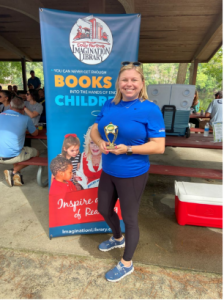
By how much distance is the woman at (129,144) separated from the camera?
4.82 ft

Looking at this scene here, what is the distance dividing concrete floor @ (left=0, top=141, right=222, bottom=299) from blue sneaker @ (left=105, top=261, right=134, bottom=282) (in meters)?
0.04

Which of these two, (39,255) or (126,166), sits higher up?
(126,166)

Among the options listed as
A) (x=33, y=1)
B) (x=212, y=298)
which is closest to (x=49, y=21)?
(x=212, y=298)

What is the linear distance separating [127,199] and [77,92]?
1.09m

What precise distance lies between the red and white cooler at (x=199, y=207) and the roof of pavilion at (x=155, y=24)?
2.50m

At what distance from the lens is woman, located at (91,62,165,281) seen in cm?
147

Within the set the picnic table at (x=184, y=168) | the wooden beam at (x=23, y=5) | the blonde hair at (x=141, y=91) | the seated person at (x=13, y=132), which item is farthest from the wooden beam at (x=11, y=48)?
the blonde hair at (x=141, y=91)

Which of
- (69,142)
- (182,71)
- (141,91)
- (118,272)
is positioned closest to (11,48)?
(69,142)

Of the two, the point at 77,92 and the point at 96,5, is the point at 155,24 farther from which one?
the point at 77,92

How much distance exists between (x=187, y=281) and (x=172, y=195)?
1645 mm

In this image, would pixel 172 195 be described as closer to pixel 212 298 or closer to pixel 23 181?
pixel 212 298

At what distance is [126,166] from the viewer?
157cm

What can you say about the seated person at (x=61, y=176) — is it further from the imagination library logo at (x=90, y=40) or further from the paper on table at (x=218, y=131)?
the paper on table at (x=218, y=131)

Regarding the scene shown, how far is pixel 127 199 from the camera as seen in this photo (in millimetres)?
1642
